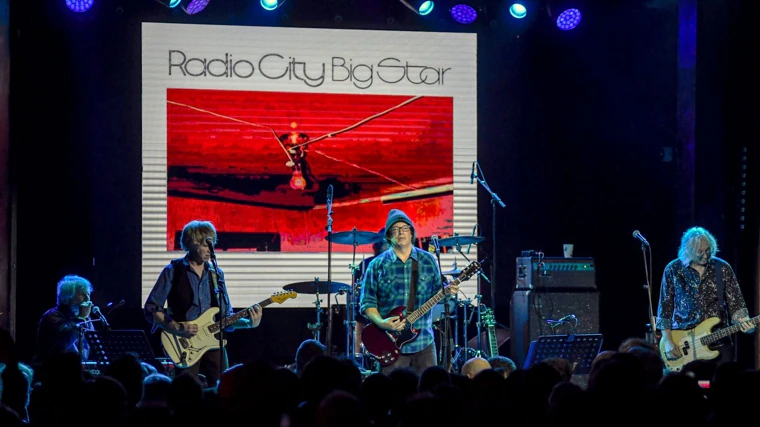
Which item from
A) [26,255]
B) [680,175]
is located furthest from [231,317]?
[680,175]

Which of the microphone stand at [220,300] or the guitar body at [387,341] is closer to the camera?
the microphone stand at [220,300]

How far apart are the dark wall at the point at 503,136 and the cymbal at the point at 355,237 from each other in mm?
1413

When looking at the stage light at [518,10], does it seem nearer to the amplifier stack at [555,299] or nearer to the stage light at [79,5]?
the amplifier stack at [555,299]

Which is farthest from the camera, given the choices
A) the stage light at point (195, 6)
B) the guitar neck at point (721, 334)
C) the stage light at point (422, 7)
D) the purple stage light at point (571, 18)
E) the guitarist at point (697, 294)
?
the purple stage light at point (571, 18)

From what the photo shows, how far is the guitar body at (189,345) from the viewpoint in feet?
24.4

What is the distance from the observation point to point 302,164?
10852 millimetres

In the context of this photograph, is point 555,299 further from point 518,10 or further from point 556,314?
point 518,10

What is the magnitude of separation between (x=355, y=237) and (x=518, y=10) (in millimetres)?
3436

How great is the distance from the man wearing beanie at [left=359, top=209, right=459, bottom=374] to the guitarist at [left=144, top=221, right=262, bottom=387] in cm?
104

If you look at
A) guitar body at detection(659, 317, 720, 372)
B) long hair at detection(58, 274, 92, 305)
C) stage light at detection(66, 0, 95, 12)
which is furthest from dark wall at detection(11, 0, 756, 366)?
guitar body at detection(659, 317, 720, 372)

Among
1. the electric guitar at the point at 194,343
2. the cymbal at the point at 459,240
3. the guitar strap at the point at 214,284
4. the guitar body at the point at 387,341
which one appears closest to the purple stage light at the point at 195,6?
the cymbal at the point at 459,240

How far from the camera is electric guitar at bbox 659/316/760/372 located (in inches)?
334

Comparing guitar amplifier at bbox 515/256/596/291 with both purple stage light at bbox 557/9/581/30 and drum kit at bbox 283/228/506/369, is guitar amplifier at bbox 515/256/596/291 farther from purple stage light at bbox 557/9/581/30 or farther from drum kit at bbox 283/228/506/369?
purple stage light at bbox 557/9/581/30

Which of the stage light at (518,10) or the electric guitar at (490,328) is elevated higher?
the stage light at (518,10)
